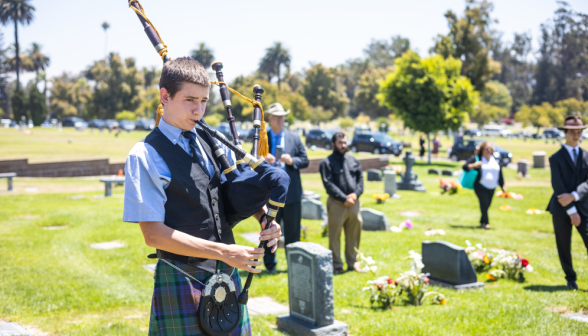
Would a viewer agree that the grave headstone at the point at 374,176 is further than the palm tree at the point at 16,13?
No

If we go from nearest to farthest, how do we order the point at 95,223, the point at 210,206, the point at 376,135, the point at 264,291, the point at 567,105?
the point at 210,206, the point at 264,291, the point at 95,223, the point at 376,135, the point at 567,105

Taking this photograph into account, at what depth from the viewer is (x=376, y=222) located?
37.8 ft

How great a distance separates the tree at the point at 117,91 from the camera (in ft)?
256

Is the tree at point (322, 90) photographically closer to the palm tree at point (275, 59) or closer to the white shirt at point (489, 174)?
the palm tree at point (275, 59)

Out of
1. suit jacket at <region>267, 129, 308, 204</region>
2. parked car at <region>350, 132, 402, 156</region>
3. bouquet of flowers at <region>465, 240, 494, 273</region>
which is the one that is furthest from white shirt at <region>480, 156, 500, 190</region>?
parked car at <region>350, 132, 402, 156</region>

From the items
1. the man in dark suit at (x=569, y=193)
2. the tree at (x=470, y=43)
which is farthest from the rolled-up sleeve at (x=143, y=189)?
the tree at (x=470, y=43)

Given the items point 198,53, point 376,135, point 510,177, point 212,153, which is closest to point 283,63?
point 198,53

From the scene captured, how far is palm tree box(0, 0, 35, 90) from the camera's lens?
80000 millimetres

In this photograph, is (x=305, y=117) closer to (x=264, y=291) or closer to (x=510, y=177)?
(x=510, y=177)

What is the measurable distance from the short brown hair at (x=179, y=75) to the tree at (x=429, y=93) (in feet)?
100

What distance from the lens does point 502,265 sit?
7477 millimetres

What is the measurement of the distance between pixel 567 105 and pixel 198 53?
59.3 meters

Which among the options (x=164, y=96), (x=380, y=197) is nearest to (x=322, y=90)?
(x=380, y=197)

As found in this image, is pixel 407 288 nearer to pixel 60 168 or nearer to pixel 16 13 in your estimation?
pixel 60 168
